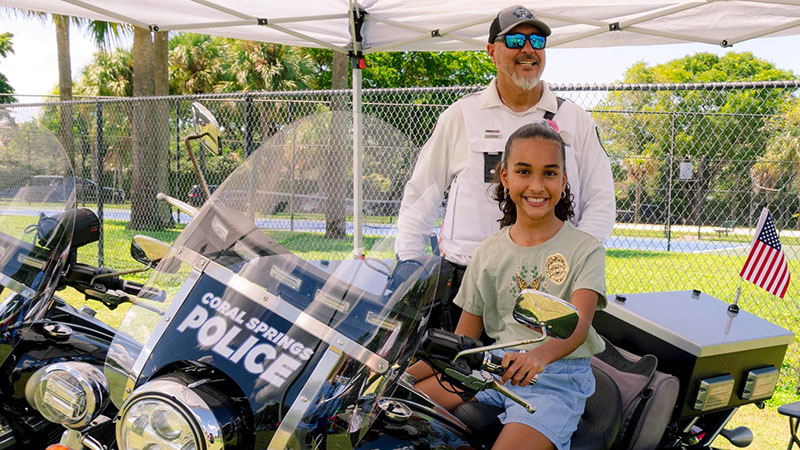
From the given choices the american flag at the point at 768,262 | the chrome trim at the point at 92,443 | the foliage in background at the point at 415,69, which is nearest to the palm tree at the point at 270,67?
the foliage in background at the point at 415,69

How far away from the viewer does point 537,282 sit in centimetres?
213

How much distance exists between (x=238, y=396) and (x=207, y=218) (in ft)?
1.65

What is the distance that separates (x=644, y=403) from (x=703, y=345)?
429 mm

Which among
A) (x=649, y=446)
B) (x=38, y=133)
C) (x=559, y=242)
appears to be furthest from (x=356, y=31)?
(x=649, y=446)

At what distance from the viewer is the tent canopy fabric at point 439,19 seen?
4.72 m

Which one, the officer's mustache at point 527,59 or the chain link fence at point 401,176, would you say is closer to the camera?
the chain link fence at point 401,176

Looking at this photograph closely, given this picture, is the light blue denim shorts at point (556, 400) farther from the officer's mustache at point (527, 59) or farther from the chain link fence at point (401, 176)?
the officer's mustache at point (527, 59)

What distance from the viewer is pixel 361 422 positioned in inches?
57.1

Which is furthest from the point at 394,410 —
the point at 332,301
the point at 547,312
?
the point at 547,312

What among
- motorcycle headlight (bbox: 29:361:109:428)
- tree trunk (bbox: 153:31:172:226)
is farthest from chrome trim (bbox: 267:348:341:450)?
tree trunk (bbox: 153:31:172:226)

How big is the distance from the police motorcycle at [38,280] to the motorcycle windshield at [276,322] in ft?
1.93

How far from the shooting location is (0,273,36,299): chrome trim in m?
2.15

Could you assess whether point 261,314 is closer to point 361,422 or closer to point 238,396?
point 238,396

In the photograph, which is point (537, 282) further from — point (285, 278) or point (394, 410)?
point (285, 278)
